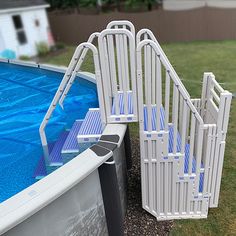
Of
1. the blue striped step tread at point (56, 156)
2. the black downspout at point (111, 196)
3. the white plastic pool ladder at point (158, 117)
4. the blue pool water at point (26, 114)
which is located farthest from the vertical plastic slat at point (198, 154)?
the blue pool water at point (26, 114)

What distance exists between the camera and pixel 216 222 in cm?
249

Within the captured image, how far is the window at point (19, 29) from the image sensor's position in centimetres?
1031

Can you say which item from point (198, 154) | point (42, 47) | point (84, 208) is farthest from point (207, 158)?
point (42, 47)

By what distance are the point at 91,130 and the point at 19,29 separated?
9434mm

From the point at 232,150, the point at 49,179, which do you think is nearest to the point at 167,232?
the point at 49,179

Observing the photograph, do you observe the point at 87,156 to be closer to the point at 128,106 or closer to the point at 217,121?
the point at 128,106

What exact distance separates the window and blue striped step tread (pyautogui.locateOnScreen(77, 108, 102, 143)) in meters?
8.75

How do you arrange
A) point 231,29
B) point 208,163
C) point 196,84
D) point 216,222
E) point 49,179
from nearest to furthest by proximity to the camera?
point 49,179
point 208,163
point 216,222
point 196,84
point 231,29

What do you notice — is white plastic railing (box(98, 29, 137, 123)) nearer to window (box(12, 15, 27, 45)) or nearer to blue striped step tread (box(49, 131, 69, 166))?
blue striped step tread (box(49, 131, 69, 166))

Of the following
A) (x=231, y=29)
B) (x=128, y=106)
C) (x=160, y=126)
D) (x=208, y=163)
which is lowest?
(x=231, y=29)

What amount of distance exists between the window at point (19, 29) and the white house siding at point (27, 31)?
112mm

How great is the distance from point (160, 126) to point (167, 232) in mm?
974

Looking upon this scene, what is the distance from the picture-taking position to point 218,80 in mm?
6156

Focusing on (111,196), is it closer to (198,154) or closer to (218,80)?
(198,154)
